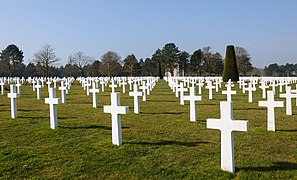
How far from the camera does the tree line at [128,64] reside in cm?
5844

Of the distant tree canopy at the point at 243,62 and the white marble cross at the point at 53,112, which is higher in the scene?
the distant tree canopy at the point at 243,62

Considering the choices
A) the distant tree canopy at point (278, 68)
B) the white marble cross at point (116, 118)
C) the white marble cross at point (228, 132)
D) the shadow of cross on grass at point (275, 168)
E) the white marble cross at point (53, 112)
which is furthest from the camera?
the distant tree canopy at point (278, 68)

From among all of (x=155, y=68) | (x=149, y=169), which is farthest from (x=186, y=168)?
(x=155, y=68)

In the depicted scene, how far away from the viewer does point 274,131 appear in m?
7.02

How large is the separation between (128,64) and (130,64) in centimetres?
119

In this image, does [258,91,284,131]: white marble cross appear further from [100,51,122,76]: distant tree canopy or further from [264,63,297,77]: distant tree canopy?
[264,63,297,77]: distant tree canopy

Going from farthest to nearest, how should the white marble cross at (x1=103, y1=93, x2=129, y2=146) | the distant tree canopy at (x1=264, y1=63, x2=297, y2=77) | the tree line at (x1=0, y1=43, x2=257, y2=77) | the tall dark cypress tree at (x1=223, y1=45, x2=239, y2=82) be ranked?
1. the distant tree canopy at (x1=264, y1=63, x2=297, y2=77)
2. the tree line at (x1=0, y1=43, x2=257, y2=77)
3. the tall dark cypress tree at (x1=223, y1=45, x2=239, y2=82)
4. the white marble cross at (x1=103, y1=93, x2=129, y2=146)

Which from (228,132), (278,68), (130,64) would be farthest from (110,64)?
(228,132)

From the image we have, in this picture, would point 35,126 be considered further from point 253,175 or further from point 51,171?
point 253,175

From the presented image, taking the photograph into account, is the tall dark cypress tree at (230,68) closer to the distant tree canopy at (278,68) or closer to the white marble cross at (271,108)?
the white marble cross at (271,108)

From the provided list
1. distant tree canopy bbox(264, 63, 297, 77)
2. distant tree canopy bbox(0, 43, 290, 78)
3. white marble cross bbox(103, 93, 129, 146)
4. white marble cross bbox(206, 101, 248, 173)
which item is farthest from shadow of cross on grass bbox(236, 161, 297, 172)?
distant tree canopy bbox(264, 63, 297, 77)

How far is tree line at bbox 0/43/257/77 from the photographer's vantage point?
58438 millimetres

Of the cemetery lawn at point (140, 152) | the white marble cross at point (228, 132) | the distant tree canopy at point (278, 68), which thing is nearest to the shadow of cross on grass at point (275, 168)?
the cemetery lawn at point (140, 152)

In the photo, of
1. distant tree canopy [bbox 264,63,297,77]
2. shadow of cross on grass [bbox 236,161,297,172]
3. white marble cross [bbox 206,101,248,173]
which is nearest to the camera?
white marble cross [bbox 206,101,248,173]
